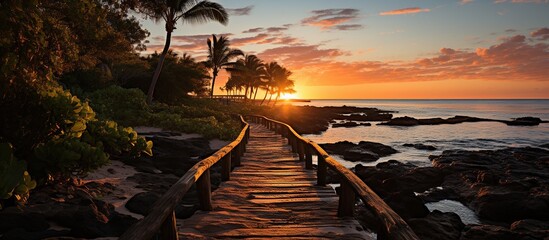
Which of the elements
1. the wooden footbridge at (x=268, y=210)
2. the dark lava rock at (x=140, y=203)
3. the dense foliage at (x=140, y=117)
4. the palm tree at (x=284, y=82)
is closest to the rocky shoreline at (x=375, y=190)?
the dark lava rock at (x=140, y=203)

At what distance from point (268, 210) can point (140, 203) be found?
2.29 meters

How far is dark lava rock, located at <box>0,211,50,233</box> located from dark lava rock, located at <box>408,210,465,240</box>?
291 inches

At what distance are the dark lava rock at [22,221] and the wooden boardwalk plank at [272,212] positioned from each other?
1678 millimetres

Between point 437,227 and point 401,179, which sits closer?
point 437,227

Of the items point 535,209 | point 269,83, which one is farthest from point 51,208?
point 269,83

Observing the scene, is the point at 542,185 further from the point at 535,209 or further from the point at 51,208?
the point at 51,208

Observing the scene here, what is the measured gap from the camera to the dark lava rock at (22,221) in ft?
14.4

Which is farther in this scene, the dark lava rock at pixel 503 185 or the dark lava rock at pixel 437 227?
the dark lava rock at pixel 503 185

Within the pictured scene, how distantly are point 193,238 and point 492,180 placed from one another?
13219 millimetres

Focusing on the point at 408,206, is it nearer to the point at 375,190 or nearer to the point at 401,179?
the point at 375,190

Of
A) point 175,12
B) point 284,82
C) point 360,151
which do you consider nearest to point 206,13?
point 175,12

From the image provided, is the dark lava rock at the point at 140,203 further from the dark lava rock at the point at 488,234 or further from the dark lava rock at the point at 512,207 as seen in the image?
the dark lava rock at the point at 512,207

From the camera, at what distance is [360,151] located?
2370cm

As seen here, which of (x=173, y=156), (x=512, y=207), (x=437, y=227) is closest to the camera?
(x=437, y=227)
